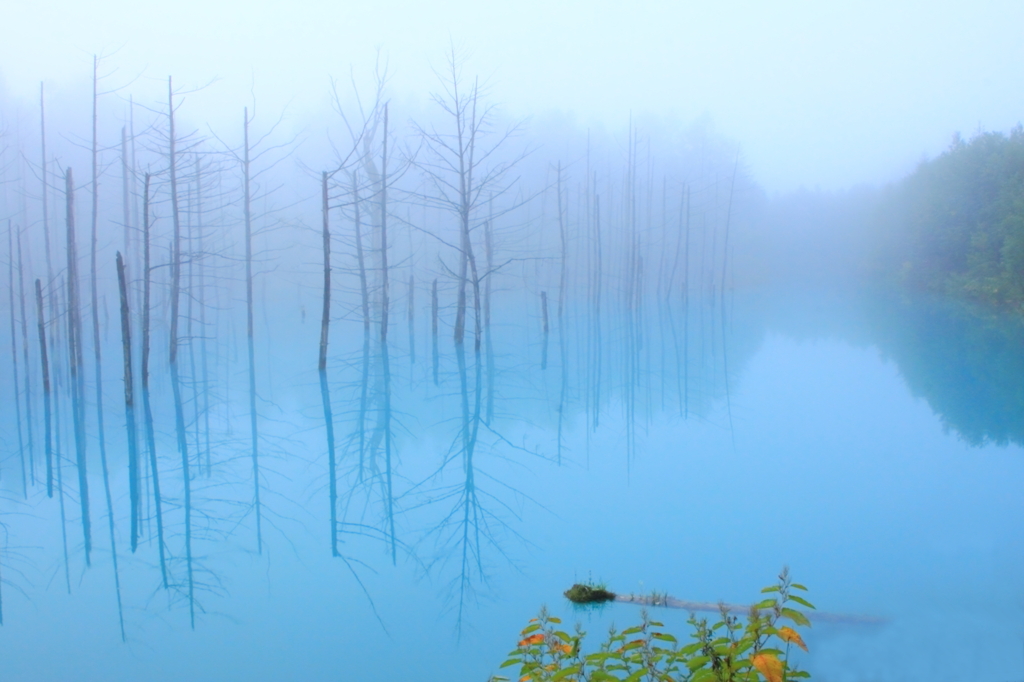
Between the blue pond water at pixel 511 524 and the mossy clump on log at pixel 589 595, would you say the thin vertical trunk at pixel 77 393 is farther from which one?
the mossy clump on log at pixel 589 595

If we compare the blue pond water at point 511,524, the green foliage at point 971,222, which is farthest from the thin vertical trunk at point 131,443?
the green foliage at point 971,222

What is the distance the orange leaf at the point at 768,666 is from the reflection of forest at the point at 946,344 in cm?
612

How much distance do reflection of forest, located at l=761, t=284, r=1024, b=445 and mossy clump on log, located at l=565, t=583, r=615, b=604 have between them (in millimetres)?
5013

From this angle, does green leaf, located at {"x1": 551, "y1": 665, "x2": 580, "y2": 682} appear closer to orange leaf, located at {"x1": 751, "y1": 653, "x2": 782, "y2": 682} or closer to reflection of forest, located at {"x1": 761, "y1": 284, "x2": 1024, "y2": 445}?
orange leaf, located at {"x1": 751, "y1": 653, "x2": 782, "y2": 682}

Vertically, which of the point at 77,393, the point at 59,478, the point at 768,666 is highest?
the point at 768,666

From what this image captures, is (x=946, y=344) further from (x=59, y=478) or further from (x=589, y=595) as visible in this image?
(x=59, y=478)

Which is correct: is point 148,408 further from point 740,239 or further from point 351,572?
point 740,239

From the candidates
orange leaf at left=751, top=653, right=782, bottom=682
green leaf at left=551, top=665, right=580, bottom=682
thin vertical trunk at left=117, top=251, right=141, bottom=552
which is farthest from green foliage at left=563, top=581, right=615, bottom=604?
thin vertical trunk at left=117, top=251, right=141, bottom=552

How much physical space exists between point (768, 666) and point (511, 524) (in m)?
3.09

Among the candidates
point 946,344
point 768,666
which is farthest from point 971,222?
point 768,666

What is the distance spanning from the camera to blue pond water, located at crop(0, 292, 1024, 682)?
3500 mm

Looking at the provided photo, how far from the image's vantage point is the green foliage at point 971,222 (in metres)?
21.6

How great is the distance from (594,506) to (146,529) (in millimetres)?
2990

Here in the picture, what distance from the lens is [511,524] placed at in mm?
5062
